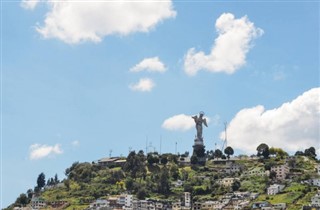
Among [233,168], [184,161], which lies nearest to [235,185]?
[233,168]

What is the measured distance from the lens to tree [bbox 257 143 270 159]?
11719cm

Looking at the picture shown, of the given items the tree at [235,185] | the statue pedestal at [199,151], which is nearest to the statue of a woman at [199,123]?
the statue pedestal at [199,151]

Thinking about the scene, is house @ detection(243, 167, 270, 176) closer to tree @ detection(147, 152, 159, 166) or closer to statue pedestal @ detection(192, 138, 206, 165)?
statue pedestal @ detection(192, 138, 206, 165)

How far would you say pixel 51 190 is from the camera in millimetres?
112250

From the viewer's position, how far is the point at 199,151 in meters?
120

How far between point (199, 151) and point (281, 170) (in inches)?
748

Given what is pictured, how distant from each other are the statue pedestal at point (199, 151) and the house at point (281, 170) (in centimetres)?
1559

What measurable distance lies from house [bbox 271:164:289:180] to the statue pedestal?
51.1 ft

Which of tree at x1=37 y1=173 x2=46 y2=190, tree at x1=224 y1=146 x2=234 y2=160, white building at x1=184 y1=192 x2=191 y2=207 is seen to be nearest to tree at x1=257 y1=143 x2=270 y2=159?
tree at x1=224 y1=146 x2=234 y2=160

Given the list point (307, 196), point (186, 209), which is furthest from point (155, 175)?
point (307, 196)

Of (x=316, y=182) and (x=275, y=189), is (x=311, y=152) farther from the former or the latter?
(x=275, y=189)

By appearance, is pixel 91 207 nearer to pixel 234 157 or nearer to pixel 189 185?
pixel 189 185

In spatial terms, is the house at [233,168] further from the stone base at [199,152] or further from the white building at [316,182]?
the white building at [316,182]

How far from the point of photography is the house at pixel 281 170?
341 ft
